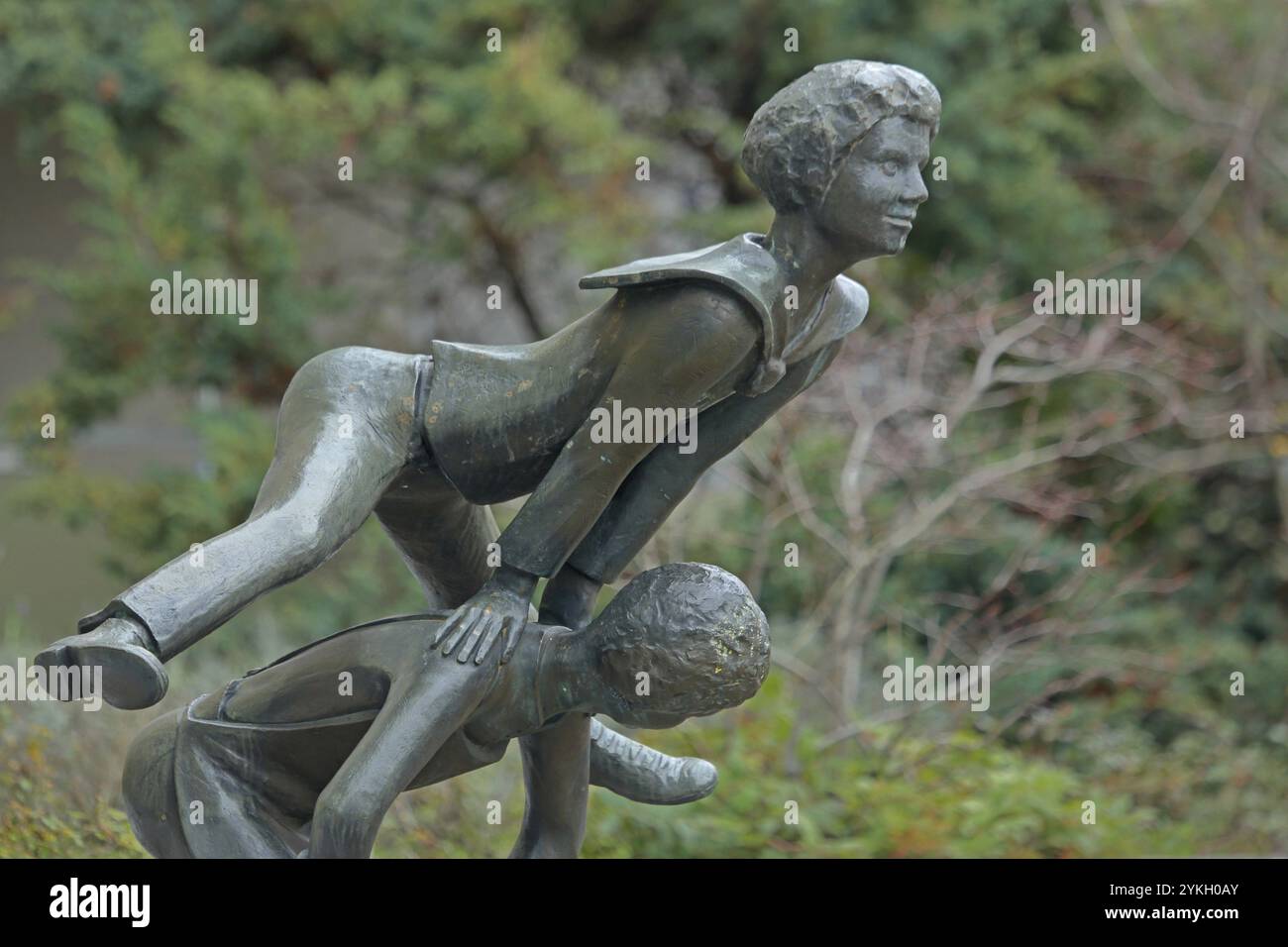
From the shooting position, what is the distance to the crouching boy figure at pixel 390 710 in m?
2.81

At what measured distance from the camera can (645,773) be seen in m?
3.37

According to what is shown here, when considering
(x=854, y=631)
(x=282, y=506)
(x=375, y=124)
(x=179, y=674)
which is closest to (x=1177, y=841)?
(x=854, y=631)

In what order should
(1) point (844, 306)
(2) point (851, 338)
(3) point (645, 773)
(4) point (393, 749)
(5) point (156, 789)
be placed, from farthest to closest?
(2) point (851, 338)
(3) point (645, 773)
(1) point (844, 306)
(5) point (156, 789)
(4) point (393, 749)

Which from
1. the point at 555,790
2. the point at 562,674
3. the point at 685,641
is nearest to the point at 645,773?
the point at 555,790

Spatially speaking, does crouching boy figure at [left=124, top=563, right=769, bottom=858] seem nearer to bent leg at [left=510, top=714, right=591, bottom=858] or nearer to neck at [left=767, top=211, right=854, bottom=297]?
bent leg at [left=510, top=714, right=591, bottom=858]

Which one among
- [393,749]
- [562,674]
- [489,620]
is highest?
[489,620]

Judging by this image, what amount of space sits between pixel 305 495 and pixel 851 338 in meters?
5.06

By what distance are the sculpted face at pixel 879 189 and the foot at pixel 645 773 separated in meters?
1.15

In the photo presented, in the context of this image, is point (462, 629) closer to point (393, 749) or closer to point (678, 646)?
point (393, 749)

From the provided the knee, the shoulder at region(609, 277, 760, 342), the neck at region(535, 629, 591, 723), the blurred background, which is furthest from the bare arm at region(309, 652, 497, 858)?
the blurred background

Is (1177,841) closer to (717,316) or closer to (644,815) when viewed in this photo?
(644,815)

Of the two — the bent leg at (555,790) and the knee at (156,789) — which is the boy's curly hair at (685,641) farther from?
the knee at (156,789)

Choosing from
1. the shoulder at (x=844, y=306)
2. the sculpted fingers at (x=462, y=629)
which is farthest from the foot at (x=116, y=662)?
the shoulder at (x=844, y=306)

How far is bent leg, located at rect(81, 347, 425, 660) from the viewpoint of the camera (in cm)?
265
